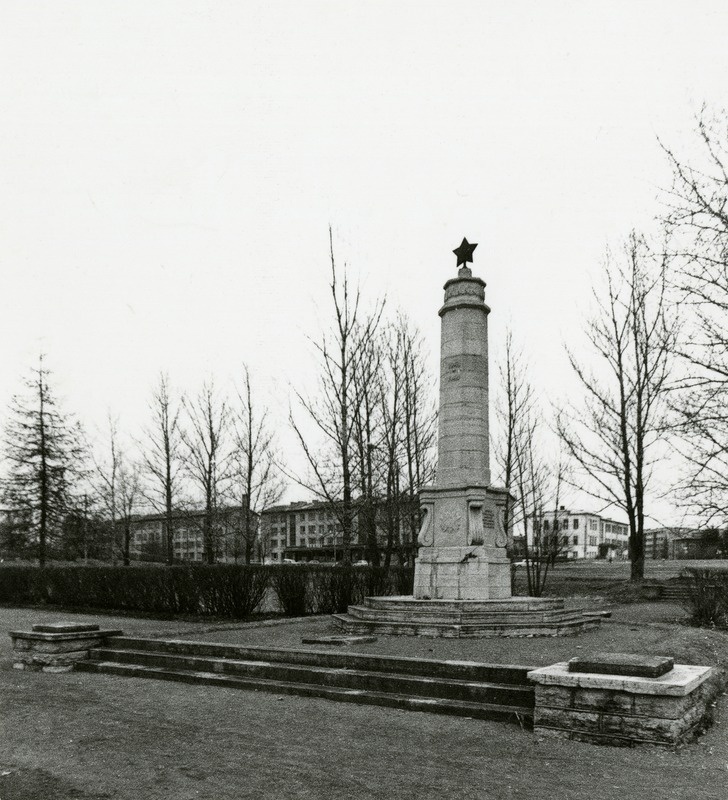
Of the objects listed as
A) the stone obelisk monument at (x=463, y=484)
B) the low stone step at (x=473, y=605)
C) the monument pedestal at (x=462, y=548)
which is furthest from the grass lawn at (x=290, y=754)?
the stone obelisk monument at (x=463, y=484)

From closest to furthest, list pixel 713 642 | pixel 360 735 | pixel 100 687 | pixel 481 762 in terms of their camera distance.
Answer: pixel 481 762
pixel 360 735
pixel 100 687
pixel 713 642

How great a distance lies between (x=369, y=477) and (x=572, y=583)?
11726 millimetres

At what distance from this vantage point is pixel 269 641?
11.7 meters

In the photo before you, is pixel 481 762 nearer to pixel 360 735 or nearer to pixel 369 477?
pixel 360 735

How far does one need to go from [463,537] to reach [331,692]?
6.32 metres

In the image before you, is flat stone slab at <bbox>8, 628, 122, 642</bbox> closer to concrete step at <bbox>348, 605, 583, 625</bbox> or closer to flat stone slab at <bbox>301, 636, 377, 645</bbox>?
flat stone slab at <bbox>301, 636, 377, 645</bbox>

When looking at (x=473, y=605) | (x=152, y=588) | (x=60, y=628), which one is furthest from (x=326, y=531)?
(x=60, y=628)

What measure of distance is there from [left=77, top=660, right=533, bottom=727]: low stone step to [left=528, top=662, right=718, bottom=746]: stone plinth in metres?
0.44

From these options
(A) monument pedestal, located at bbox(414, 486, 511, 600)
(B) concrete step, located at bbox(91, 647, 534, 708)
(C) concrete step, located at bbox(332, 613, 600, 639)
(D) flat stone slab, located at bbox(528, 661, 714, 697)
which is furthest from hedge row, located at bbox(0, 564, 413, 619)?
(D) flat stone slab, located at bbox(528, 661, 714, 697)

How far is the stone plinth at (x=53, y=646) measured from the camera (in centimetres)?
1059

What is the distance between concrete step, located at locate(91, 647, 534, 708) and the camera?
7.19 meters

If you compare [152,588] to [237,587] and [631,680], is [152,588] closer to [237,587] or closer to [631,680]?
[237,587]

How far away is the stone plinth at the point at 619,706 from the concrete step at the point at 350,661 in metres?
0.94

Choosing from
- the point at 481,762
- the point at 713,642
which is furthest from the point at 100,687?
the point at 713,642
